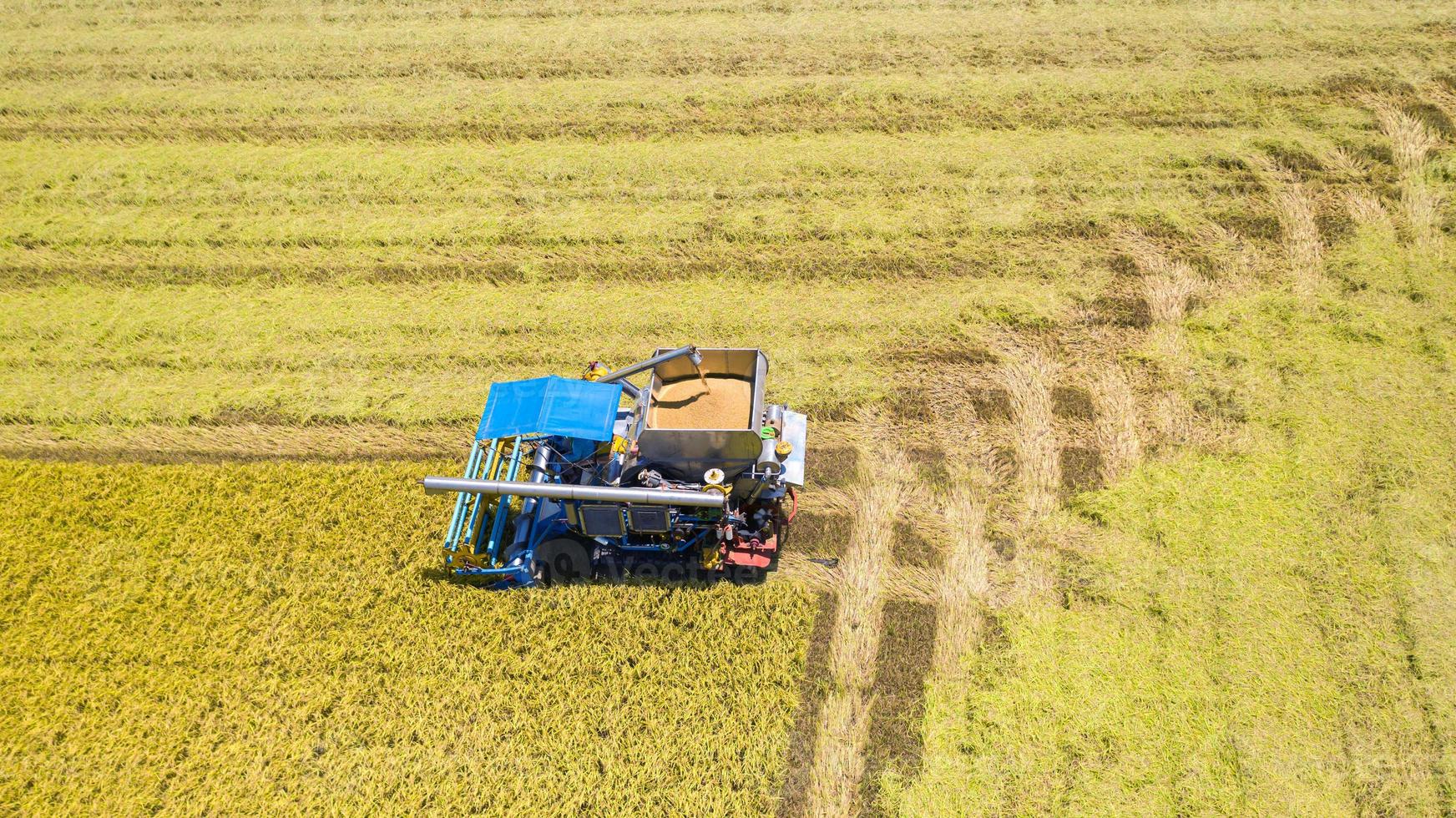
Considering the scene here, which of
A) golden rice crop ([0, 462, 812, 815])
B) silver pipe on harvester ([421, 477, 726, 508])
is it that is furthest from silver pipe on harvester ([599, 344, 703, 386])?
golden rice crop ([0, 462, 812, 815])

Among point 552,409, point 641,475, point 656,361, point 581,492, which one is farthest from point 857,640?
point 552,409

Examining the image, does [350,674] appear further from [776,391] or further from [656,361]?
[776,391]

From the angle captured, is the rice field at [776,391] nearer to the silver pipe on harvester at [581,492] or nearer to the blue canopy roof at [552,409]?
the silver pipe on harvester at [581,492]

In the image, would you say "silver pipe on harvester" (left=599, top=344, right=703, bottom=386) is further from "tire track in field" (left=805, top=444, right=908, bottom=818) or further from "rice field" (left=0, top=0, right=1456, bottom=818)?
"tire track in field" (left=805, top=444, right=908, bottom=818)

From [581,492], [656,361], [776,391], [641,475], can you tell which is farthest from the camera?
[776,391]

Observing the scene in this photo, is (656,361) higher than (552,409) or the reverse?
higher

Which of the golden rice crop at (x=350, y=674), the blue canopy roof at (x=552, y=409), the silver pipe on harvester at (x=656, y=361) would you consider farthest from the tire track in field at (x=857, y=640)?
the blue canopy roof at (x=552, y=409)

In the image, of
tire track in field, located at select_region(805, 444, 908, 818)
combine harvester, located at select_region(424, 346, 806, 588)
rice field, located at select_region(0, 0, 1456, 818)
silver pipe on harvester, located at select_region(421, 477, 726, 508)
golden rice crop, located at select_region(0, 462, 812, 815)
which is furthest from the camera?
combine harvester, located at select_region(424, 346, 806, 588)
